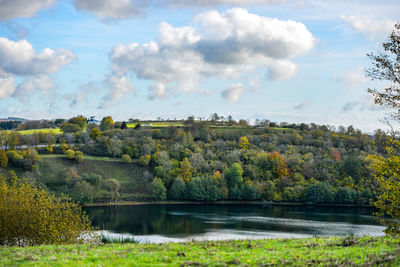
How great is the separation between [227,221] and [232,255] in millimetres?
48157

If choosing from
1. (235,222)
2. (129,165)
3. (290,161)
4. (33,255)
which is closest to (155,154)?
(129,165)

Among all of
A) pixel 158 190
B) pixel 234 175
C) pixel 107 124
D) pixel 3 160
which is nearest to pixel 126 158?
pixel 158 190

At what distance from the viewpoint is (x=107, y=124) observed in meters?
128

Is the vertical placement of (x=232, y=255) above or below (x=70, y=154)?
above

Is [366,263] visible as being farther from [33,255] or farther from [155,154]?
[155,154]

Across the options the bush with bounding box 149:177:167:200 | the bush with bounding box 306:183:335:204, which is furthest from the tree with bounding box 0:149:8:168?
the bush with bounding box 306:183:335:204

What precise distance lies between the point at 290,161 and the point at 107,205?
47.0 metres

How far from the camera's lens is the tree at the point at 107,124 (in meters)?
126

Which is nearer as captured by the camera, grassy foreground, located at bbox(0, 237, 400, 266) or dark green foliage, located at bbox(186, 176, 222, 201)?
grassy foreground, located at bbox(0, 237, 400, 266)

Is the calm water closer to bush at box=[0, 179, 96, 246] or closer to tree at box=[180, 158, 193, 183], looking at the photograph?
tree at box=[180, 158, 193, 183]

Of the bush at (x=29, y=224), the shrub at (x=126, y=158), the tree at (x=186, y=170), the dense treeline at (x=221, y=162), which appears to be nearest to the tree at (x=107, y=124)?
the dense treeline at (x=221, y=162)

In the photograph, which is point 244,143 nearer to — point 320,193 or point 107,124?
point 320,193

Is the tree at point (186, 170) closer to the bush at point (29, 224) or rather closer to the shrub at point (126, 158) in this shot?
the shrub at point (126, 158)

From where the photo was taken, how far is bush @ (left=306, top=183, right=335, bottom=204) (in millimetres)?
82188
